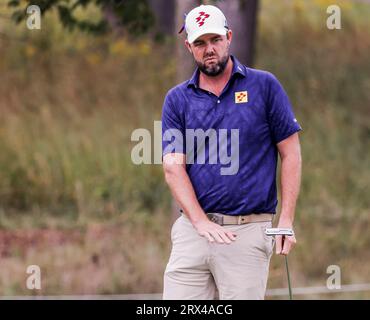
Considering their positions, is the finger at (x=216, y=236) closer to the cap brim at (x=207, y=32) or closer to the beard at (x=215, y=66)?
the beard at (x=215, y=66)

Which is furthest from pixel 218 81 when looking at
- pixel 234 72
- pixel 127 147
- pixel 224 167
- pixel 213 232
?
pixel 127 147

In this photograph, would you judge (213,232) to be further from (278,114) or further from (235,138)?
(278,114)

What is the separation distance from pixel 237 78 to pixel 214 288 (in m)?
1.07

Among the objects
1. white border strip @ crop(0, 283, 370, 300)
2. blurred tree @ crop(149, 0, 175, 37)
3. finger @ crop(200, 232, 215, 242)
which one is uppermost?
blurred tree @ crop(149, 0, 175, 37)

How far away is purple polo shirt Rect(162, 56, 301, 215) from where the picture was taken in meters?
6.29

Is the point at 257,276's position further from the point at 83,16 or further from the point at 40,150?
the point at 83,16

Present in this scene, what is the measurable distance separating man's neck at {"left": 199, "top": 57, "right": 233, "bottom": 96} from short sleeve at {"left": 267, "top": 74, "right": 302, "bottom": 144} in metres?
0.22

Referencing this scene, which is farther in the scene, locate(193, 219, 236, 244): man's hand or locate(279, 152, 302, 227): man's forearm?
locate(279, 152, 302, 227): man's forearm

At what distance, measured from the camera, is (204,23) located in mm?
6281

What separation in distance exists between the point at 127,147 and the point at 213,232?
918cm

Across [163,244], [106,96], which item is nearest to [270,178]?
[163,244]

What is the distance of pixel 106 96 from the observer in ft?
55.6

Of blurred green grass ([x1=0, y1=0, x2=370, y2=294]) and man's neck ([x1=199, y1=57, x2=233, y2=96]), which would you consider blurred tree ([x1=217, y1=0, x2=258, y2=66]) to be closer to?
blurred green grass ([x1=0, y1=0, x2=370, y2=294])

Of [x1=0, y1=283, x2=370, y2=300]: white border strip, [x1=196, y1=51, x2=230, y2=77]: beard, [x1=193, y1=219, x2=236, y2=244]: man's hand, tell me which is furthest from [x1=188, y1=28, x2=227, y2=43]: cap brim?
[x1=0, y1=283, x2=370, y2=300]: white border strip
